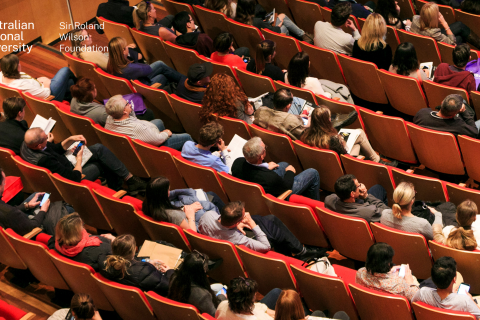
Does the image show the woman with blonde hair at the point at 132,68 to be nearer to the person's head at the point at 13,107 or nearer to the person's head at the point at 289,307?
the person's head at the point at 13,107

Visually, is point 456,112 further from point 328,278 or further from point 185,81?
point 185,81

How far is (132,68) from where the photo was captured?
4512 millimetres

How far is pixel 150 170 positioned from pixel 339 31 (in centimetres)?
226

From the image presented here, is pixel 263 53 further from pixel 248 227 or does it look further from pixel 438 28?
pixel 248 227

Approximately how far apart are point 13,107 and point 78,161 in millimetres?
637

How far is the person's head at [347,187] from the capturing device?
3053mm

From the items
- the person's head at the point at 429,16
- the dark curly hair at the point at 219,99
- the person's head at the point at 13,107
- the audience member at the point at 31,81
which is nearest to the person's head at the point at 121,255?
the dark curly hair at the point at 219,99

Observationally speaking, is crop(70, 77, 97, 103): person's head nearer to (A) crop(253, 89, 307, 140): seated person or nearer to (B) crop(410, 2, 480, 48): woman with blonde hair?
(A) crop(253, 89, 307, 140): seated person

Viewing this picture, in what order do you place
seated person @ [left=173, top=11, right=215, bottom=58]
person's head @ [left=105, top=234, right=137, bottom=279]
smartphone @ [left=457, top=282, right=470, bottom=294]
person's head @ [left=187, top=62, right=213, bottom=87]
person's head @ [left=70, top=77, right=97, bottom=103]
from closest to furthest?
smartphone @ [left=457, top=282, right=470, bottom=294]
person's head @ [left=105, top=234, right=137, bottom=279]
person's head @ [left=70, top=77, right=97, bottom=103]
person's head @ [left=187, top=62, right=213, bottom=87]
seated person @ [left=173, top=11, right=215, bottom=58]

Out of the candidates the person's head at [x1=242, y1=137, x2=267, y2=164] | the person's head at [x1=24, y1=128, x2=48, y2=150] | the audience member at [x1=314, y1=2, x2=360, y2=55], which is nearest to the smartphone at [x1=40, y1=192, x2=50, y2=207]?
the person's head at [x1=24, y1=128, x2=48, y2=150]

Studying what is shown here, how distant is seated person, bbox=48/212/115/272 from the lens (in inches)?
112

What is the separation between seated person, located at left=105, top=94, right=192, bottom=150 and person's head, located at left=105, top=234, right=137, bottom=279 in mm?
1268

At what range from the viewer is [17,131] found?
3756 mm

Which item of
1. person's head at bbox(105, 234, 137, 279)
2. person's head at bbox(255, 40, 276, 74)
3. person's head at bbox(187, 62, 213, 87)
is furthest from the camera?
person's head at bbox(255, 40, 276, 74)
